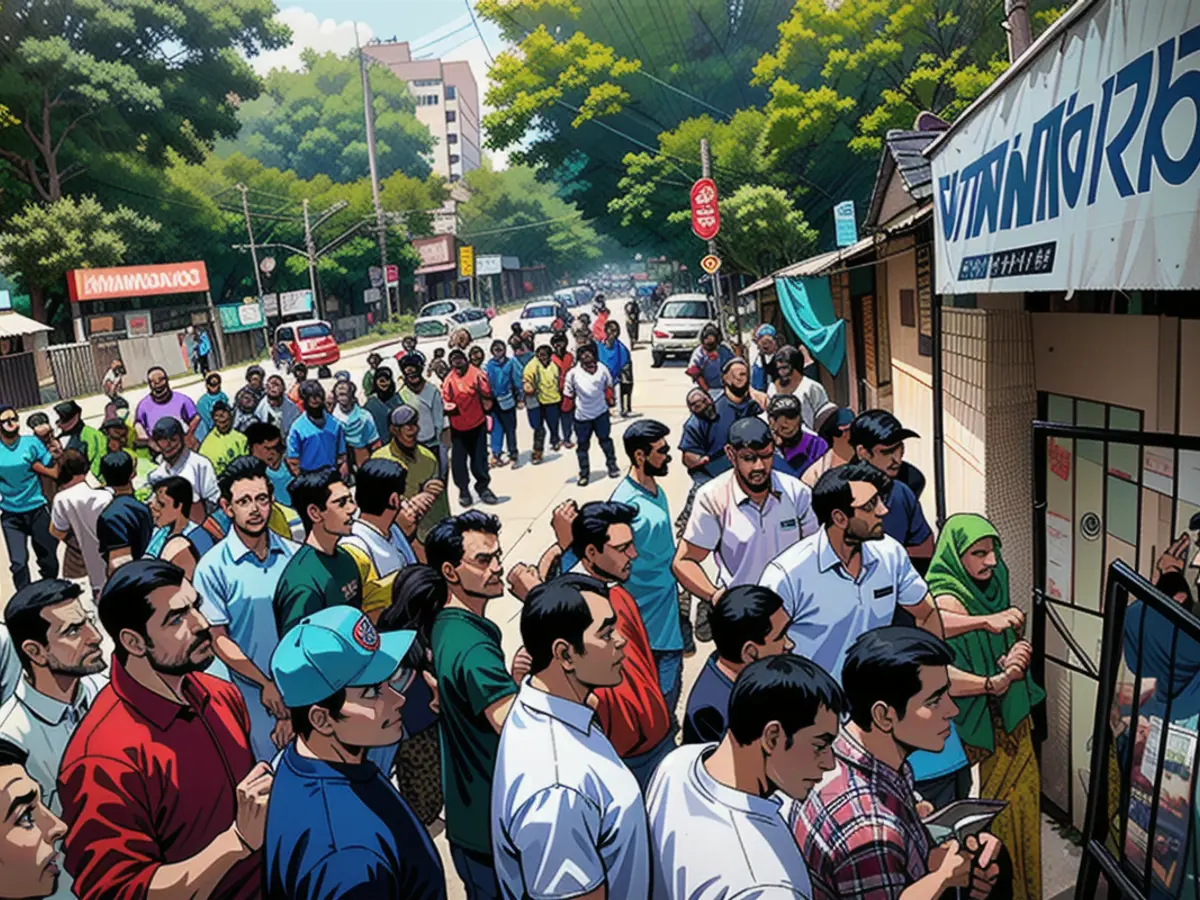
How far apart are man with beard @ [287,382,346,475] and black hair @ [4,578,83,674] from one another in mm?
4829

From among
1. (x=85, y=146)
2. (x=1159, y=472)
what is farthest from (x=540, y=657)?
(x=85, y=146)

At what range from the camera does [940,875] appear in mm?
2346

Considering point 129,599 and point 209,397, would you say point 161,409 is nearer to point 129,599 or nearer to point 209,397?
point 209,397

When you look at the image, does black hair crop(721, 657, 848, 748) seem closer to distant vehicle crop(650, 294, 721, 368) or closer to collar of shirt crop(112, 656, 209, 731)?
collar of shirt crop(112, 656, 209, 731)

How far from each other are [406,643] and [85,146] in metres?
39.8

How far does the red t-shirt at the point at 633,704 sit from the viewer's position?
11.2 ft

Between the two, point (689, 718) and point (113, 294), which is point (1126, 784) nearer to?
point (689, 718)

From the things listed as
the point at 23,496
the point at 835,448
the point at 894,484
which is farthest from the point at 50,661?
the point at 23,496

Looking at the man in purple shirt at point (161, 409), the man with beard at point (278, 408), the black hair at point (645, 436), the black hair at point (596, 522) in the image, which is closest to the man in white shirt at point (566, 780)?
the black hair at point (596, 522)

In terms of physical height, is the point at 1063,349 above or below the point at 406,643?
above

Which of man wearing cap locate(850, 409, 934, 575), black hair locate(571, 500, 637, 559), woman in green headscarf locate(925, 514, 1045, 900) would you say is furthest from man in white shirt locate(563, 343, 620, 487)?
woman in green headscarf locate(925, 514, 1045, 900)

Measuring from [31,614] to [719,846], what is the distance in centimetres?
238

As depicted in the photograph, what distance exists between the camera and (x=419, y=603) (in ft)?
12.9

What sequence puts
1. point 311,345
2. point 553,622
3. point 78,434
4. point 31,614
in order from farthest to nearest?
point 311,345, point 78,434, point 31,614, point 553,622
